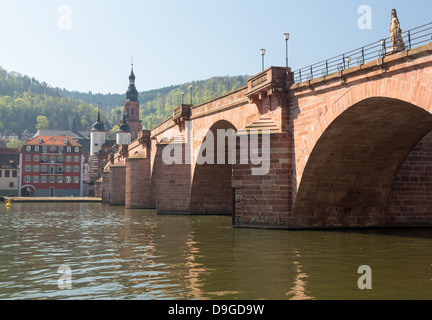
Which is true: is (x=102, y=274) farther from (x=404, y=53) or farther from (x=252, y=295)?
(x=404, y=53)

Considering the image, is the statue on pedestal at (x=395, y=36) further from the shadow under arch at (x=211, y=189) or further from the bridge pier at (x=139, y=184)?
the bridge pier at (x=139, y=184)

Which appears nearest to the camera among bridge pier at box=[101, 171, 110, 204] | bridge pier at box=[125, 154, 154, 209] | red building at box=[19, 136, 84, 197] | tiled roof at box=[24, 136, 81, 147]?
bridge pier at box=[125, 154, 154, 209]

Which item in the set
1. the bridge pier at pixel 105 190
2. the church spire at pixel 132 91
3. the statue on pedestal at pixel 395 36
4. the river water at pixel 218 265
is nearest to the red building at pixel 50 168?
the bridge pier at pixel 105 190

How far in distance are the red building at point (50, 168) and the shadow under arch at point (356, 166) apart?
85.0 m

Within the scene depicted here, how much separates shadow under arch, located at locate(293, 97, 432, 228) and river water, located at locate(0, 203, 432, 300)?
1881 millimetres

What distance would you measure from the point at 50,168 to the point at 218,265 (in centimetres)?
9362

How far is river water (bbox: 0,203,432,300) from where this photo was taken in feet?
35.6

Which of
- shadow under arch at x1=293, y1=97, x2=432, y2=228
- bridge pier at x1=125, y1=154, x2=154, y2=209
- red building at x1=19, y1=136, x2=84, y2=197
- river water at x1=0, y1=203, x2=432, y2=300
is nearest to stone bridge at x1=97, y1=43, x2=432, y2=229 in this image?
shadow under arch at x1=293, y1=97, x2=432, y2=228

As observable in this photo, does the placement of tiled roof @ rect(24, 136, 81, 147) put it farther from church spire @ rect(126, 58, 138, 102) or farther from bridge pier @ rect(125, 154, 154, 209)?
bridge pier @ rect(125, 154, 154, 209)

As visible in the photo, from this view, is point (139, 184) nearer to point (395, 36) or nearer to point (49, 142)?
point (395, 36)

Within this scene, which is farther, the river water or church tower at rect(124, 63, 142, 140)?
church tower at rect(124, 63, 142, 140)

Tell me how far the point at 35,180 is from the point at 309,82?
8725 cm
